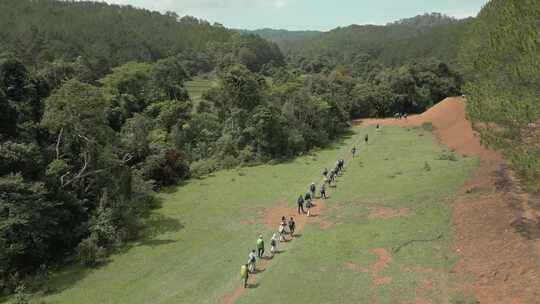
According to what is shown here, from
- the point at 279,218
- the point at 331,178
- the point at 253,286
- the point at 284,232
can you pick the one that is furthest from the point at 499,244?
the point at 331,178

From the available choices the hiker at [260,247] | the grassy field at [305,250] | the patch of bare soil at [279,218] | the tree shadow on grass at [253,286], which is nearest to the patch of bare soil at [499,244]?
the grassy field at [305,250]

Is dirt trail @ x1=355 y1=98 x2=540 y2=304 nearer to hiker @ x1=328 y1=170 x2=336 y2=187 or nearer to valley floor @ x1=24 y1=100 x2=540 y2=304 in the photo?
valley floor @ x1=24 y1=100 x2=540 y2=304

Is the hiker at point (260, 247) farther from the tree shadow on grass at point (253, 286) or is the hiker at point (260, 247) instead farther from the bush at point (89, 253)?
the bush at point (89, 253)

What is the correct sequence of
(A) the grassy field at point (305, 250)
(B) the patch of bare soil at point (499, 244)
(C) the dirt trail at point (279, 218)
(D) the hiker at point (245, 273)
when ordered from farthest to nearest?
(C) the dirt trail at point (279, 218) → (D) the hiker at point (245, 273) → (A) the grassy field at point (305, 250) → (B) the patch of bare soil at point (499, 244)

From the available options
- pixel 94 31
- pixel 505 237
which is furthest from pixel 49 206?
pixel 94 31

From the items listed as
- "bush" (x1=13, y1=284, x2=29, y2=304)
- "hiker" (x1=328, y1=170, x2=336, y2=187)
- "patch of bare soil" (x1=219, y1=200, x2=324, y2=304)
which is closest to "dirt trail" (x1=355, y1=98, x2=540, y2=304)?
"patch of bare soil" (x1=219, y1=200, x2=324, y2=304)

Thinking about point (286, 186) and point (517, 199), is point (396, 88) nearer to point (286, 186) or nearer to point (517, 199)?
point (286, 186)
